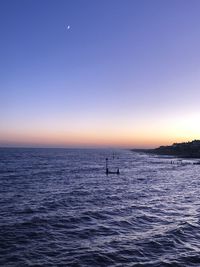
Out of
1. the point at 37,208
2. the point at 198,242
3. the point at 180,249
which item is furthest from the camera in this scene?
the point at 37,208

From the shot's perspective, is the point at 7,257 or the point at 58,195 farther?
the point at 58,195

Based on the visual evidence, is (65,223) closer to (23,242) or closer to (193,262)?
(23,242)

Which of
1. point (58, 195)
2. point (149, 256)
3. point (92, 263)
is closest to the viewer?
point (92, 263)

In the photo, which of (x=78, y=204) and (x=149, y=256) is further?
(x=78, y=204)

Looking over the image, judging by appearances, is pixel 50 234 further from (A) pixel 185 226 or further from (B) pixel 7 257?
(A) pixel 185 226

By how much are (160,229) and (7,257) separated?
12.4 metres

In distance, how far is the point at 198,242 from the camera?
23.4 meters

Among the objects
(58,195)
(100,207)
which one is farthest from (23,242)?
(58,195)

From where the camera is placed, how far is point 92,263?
19.2 metres

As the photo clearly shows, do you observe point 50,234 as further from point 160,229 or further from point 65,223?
point 160,229

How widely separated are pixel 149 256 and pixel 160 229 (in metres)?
6.61

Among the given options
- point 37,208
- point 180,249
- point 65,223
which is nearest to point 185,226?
point 180,249

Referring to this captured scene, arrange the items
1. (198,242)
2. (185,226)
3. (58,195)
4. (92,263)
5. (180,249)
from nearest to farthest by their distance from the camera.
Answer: (92,263), (180,249), (198,242), (185,226), (58,195)

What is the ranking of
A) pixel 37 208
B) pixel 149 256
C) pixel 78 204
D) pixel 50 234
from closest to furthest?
1. pixel 149 256
2. pixel 50 234
3. pixel 37 208
4. pixel 78 204
